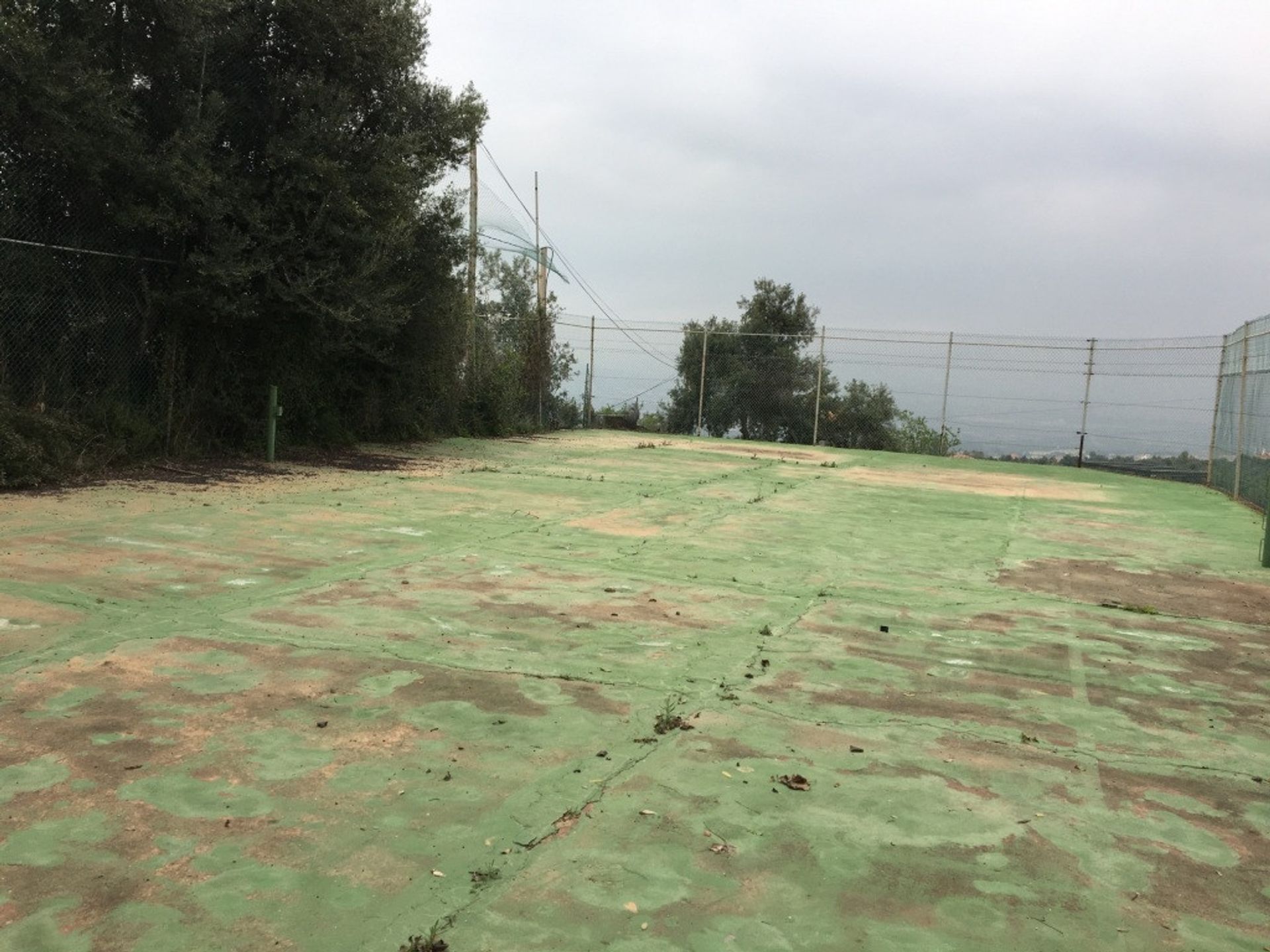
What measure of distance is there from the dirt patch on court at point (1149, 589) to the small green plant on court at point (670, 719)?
3048 mm

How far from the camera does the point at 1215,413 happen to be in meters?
14.8

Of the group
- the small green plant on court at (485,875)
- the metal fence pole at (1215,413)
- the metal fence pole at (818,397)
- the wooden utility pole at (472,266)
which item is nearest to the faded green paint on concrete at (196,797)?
the small green plant on court at (485,875)

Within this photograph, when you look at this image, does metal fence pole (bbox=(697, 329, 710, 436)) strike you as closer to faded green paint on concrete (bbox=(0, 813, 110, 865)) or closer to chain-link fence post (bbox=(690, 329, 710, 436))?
chain-link fence post (bbox=(690, 329, 710, 436))

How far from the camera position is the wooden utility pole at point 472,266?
44.7ft

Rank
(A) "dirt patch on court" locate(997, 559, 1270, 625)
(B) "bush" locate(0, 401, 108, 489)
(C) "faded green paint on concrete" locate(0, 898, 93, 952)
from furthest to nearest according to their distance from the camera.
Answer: (B) "bush" locate(0, 401, 108, 489)
(A) "dirt patch on court" locate(997, 559, 1270, 625)
(C) "faded green paint on concrete" locate(0, 898, 93, 952)

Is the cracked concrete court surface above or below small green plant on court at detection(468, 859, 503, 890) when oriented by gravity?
above

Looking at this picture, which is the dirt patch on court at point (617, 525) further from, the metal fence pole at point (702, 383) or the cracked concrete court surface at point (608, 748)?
the metal fence pole at point (702, 383)

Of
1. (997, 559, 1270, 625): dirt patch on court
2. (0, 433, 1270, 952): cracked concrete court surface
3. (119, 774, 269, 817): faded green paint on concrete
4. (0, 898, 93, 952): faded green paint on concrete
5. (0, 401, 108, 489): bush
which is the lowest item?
(0, 898, 93, 952): faded green paint on concrete

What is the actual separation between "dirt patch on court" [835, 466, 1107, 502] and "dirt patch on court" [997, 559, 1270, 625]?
15.8 ft

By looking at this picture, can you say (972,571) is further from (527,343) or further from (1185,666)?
(527,343)

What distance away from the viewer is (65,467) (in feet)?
26.3

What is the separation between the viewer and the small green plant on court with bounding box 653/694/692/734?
3010 millimetres

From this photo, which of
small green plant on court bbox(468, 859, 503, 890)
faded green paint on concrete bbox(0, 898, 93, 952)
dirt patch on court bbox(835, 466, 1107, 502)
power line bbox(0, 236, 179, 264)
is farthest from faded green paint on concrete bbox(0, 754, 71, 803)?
dirt patch on court bbox(835, 466, 1107, 502)

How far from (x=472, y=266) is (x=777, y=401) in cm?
762
